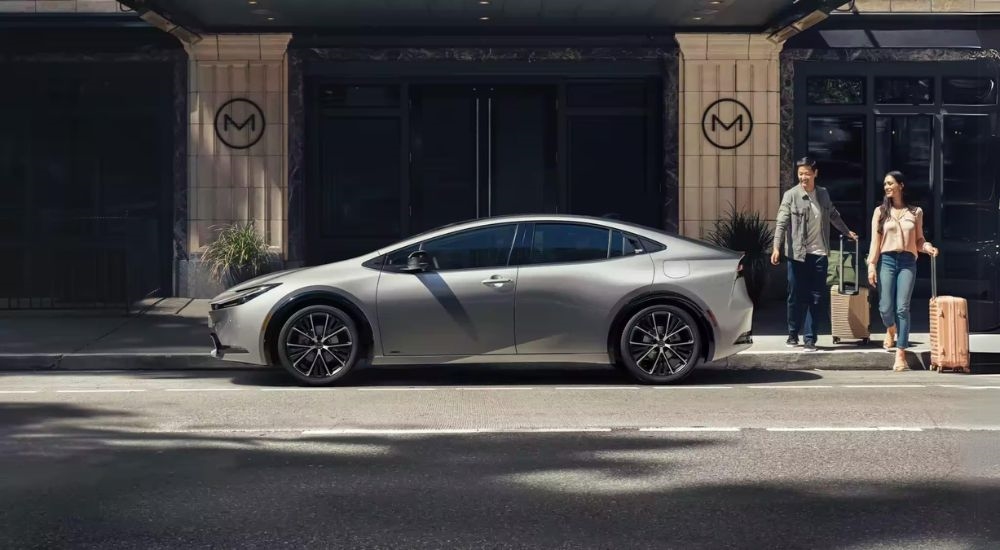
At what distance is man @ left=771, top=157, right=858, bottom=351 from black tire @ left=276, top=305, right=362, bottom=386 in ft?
14.2

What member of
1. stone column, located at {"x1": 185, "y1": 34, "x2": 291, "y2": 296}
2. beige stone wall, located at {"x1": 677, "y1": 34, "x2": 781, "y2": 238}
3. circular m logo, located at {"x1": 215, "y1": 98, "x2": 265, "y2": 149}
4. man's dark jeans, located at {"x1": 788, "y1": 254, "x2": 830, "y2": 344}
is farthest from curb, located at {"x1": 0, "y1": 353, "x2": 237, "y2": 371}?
beige stone wall, located at {"x1": 677, "y1": 34, "x2": 781, "y2": 238}

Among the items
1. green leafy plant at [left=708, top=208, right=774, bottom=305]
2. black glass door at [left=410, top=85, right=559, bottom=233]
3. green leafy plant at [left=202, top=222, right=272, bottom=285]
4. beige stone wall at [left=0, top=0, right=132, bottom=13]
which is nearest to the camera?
green leafy plant at [left=708, top=208, right=774, bottom=305]

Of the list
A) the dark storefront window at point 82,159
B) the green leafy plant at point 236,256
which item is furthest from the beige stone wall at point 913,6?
the dark storefront window at point 82,159

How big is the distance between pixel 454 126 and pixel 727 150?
12.5 feet

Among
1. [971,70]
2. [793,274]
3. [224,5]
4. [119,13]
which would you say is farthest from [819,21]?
[119,13]

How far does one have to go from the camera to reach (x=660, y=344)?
10750mm

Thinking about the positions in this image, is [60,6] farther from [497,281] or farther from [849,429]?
[849,429]

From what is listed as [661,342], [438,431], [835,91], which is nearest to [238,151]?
[835,91]

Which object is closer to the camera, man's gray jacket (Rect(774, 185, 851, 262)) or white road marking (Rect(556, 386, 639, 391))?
white road marking (Rect(556, 386, 639, 391))

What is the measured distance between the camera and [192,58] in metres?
17.9

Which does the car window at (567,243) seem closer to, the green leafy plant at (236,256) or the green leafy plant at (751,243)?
→ the green leafy plant at (751,243)

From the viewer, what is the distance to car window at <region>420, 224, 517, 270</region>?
10.9 m

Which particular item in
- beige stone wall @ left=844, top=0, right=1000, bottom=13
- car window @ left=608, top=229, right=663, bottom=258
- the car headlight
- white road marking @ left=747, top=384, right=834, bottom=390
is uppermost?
beige stone wall @ left=844, top=0, right=1000, bottom=13

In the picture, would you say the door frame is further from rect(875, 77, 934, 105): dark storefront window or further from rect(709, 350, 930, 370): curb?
rect(709, 350, 930, 370): curb
